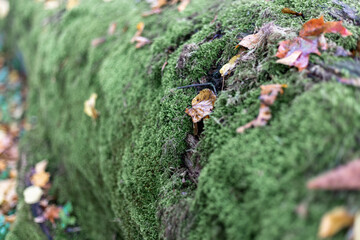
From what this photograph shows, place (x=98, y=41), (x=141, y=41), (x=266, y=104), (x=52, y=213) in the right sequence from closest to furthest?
(x=266, y=104), (x=141, y=41), (x=52, y=213), (x=98, y=41)

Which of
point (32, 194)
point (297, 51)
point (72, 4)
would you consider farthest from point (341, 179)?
point (72, 4)

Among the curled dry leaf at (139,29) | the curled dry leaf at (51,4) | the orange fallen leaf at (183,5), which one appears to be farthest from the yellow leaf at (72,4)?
the orange fallen leaf at (183,5)

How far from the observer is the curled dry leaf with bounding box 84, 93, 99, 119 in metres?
2.61

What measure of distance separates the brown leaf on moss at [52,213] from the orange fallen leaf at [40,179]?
0.36 metres

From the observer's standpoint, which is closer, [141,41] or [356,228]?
[356,228]

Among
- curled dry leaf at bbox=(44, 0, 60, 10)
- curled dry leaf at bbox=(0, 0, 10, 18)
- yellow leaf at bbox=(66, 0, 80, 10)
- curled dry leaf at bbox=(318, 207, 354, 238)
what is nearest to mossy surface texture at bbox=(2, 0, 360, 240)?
curled dry leaf at bbox=(318, 207, 354, 238)

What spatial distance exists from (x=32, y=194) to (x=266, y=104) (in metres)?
2.70

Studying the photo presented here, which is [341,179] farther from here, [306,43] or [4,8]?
[4,8]

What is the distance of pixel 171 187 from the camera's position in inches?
65.3

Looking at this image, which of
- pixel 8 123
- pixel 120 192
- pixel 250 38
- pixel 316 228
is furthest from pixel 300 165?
pixel 8 123

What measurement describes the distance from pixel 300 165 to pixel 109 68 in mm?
2057

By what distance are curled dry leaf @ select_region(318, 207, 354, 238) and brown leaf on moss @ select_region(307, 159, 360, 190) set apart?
8 centimetres

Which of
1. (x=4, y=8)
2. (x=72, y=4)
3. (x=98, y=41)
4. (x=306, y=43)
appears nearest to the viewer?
(x=306, y=43)

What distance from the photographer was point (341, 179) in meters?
0.94
